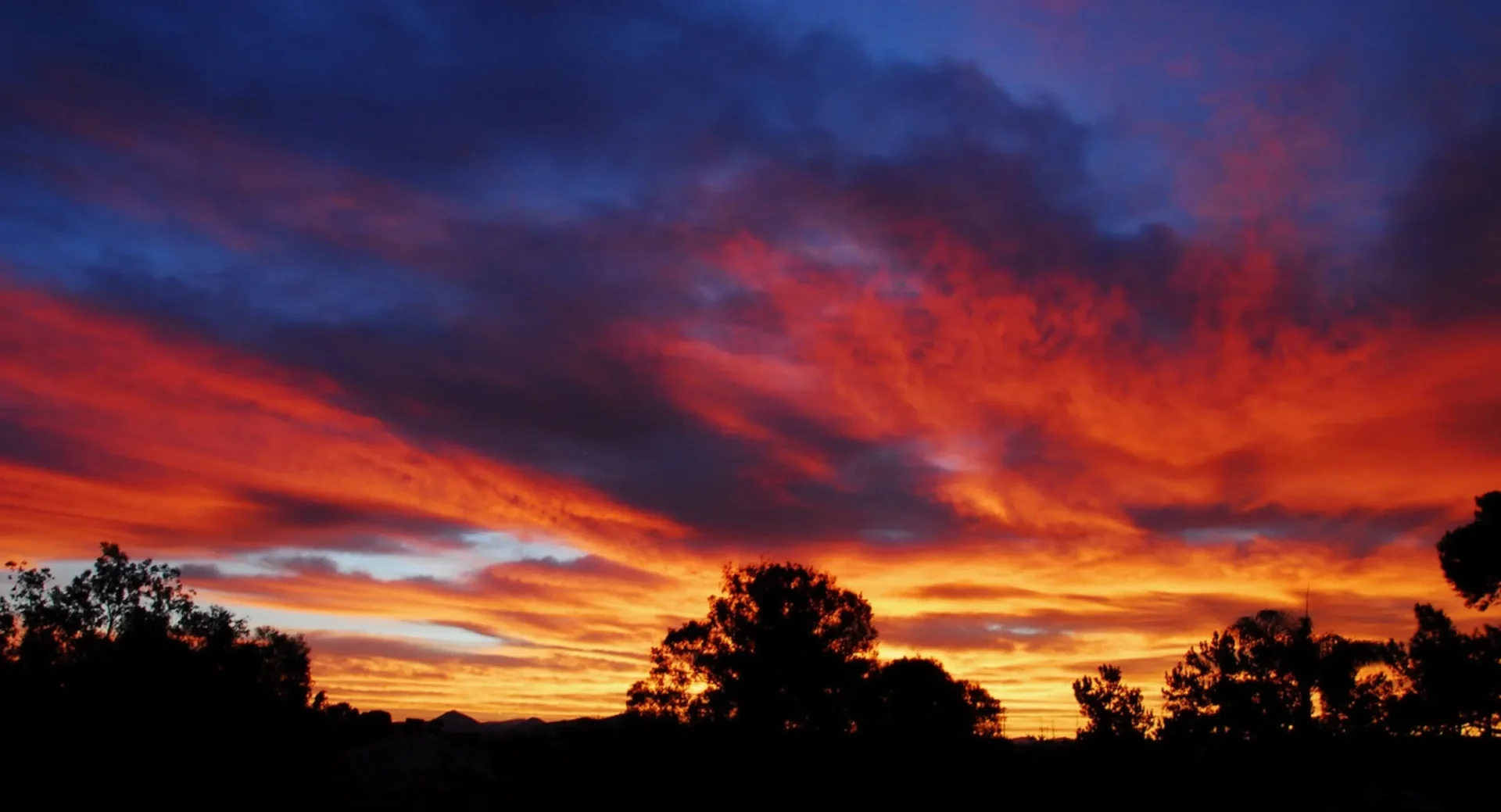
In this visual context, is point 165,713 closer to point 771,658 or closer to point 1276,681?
point 771,658

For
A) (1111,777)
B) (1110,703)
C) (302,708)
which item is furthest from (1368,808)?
(302,708)

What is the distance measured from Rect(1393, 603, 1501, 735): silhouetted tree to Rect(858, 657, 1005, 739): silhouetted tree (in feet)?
93.0

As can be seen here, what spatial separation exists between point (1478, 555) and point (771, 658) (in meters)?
44.8

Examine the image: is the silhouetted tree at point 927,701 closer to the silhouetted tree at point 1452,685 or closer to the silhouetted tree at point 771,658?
the silhouetted tree at point 771,658

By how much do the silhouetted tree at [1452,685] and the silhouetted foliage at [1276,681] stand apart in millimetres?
5568

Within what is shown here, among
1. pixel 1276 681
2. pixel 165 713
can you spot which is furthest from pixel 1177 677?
pixel 165 713

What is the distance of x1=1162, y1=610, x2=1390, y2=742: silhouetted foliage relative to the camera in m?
61.8

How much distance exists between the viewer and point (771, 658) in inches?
2953

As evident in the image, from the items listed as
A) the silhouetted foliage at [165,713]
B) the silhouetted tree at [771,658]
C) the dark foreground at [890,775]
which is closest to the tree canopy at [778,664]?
the silhouetted tree at [771,658]

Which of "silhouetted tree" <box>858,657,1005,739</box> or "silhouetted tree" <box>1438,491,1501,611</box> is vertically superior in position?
"silhouetted tree" <box>1438,491,1501,611</box>

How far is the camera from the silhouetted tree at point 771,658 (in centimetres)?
7238

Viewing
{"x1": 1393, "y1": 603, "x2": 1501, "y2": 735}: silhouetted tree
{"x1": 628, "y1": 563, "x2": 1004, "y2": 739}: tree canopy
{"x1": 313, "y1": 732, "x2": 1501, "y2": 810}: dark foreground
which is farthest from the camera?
{"x1": 628, "y1": 563, "x2": 1004, "y2": 739}: tree canopy

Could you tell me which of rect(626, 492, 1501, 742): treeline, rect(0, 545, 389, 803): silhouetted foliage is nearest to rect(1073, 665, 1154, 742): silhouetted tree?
rect(626, 492, 1501, 742): treeline

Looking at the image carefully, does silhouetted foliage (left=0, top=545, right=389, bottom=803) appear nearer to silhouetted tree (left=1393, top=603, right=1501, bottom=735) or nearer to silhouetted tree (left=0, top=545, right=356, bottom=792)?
silhouetted tree (left=0, top=545, right=356, bottom=792)
